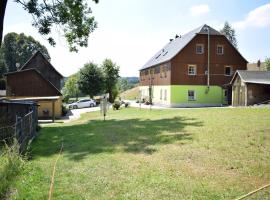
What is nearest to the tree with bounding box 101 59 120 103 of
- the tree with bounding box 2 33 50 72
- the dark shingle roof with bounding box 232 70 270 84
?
the tree with bounding box 2 33 50 72

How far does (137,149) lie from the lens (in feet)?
43.9

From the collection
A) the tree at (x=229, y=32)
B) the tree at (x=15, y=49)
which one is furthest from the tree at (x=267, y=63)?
the tree at (x=15, y=49)

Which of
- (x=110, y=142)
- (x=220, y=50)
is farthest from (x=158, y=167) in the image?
(x=220, y=50)

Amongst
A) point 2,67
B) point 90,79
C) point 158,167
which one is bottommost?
point 158,167

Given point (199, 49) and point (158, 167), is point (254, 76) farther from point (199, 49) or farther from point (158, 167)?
point (158, 167)

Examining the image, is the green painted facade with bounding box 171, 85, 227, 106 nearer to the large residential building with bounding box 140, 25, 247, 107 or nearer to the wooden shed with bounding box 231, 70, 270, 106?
the large residential building with bounding box 140, 25, 247, 107

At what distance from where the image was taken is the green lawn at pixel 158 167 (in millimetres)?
7961

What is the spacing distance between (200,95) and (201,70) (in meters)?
3.44

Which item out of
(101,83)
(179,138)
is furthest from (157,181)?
(101,83)

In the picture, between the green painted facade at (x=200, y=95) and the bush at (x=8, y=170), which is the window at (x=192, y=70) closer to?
the green painted facade at (x=200, y=95)

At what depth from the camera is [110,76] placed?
70938mm

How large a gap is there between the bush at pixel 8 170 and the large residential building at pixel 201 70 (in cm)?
3403

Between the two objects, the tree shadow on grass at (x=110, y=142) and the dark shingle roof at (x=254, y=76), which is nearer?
the tree shadow on grass at (x=110, y=142)

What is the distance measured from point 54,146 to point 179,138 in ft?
19.5
